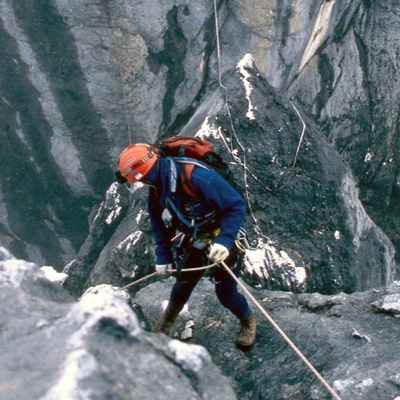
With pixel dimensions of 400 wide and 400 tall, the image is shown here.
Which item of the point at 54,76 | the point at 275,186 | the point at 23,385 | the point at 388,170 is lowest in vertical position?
the point at 388,170

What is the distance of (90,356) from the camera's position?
1.46m

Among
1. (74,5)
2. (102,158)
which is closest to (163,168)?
(74,5)

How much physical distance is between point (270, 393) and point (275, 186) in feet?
10.8

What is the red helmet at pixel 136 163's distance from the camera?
280 centimetres

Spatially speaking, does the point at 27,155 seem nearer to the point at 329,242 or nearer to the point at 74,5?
the point at 74,5

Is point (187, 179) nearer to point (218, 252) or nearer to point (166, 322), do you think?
point (218, 252)

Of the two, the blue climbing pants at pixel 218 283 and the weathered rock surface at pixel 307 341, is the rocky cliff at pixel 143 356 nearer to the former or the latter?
the weathered rock surface at pixel 307 341

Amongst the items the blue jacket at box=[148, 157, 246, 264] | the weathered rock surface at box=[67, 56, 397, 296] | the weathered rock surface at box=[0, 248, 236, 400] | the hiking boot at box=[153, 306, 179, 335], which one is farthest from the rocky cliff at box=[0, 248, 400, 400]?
the weathered rock surface at box=[67, 56, 397, 296]

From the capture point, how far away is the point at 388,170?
12172mm

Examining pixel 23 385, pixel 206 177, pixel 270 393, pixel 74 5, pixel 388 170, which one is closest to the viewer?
pixel 23 385

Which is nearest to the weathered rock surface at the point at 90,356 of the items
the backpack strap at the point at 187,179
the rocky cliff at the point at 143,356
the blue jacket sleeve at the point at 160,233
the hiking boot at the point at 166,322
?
the rocky cliff at the point at 143,356

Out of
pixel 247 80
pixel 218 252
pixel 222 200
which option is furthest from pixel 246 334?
pixel 247 80

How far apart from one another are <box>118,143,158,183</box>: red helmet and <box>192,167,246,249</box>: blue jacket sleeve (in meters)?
0.36

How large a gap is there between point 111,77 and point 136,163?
18.3ft
